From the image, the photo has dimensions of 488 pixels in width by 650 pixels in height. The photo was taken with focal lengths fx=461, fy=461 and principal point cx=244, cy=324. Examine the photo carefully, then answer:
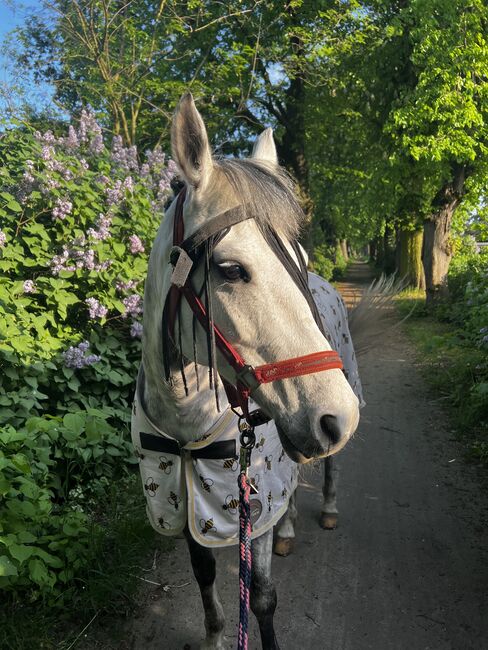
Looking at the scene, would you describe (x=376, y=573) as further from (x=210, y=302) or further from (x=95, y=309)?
(x=95, y=309)

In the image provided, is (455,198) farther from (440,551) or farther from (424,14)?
(440,551)

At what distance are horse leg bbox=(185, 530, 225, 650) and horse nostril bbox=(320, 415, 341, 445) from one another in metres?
1.28

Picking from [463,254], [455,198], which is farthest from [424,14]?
[463,254]

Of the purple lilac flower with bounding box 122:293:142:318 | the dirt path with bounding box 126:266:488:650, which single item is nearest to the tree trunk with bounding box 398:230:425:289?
the dirt path with bounding box 126:266:488:650

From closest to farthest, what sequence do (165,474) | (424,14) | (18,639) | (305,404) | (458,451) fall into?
(305,404) → (165,474) → (18,639) → (458,451) → (424,14)

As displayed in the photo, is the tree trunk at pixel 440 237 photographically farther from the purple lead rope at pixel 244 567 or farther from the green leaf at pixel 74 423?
the purple lead rope at pixel 244 567

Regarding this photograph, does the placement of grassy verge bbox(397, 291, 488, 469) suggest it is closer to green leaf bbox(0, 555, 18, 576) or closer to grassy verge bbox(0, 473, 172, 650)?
grassy verge bbox(0, 473, 172, 650)

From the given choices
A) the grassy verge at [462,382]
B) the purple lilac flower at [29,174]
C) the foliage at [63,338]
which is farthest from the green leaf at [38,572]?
the purple lilac flower at [29,174]

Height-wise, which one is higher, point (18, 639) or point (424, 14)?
point (424, 14)

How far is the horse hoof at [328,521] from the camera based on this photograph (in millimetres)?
3529

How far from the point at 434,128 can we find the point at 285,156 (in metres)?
5.10

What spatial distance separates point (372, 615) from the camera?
2.67 metres

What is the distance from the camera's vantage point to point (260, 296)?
1436mm

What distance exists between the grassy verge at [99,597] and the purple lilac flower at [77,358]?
1075 millimetres
